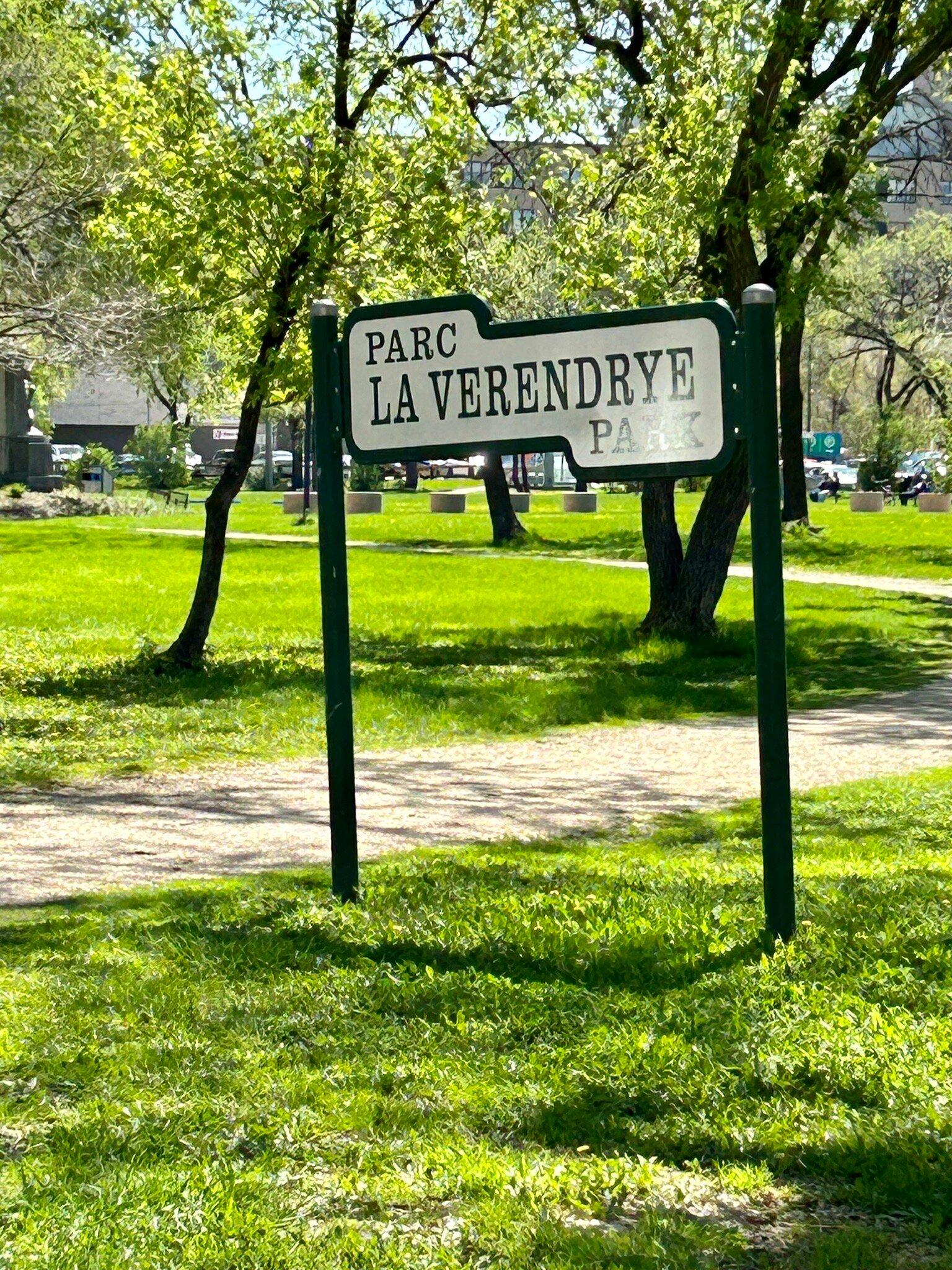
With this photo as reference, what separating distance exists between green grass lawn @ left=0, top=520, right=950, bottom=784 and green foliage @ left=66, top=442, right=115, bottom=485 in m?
22.7

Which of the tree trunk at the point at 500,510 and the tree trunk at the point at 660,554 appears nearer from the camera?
the tree trunk at the point at 660,554

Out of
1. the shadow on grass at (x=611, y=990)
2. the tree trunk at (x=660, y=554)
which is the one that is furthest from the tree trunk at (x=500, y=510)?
the shadow on grass at (x=611, y=990)

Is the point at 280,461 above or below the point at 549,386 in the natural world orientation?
above

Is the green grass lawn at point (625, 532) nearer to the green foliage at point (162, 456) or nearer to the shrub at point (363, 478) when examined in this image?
the green foliage at point (162, 456)

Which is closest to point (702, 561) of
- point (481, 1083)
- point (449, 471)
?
point (481, 1083)

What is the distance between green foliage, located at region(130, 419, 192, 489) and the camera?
49125 millimetres

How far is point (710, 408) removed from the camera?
17.4 feet

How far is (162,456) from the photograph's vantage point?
50.9 meters

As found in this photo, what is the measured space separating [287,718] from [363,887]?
598 centimetres

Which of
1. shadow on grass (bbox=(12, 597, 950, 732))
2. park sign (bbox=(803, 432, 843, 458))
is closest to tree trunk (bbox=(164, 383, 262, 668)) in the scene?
shadow on grass (bbox=(12, 597, 950, 732))

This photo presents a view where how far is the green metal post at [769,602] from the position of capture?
523cm

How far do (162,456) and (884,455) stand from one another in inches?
800

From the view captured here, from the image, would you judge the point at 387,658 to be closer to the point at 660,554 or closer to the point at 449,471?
the point at 660,554

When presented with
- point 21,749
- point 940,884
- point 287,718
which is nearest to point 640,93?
point 287,718
